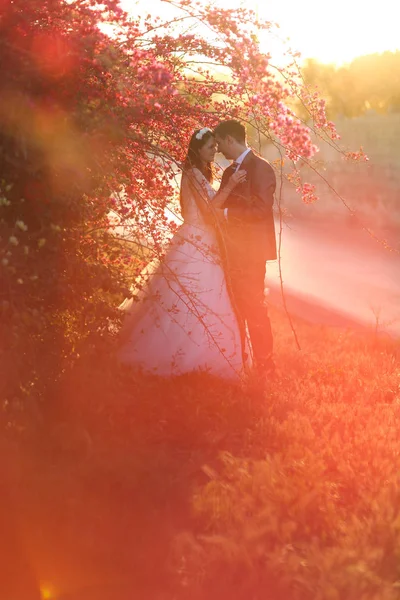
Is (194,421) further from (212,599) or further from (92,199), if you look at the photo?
(212,599)

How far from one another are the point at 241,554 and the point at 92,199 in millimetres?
2493

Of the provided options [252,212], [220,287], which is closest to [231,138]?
[252,212]

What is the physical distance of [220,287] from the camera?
669 cm

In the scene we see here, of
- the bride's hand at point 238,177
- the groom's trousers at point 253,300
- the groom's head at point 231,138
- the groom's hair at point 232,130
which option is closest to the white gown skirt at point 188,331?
the groom's trousers at point 253,300

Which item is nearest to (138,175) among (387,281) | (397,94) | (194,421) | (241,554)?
(194,421)

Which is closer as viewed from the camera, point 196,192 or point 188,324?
point 196,192

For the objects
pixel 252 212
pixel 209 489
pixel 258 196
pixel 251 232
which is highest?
pixel 258 196

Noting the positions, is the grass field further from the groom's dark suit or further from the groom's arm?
the groom's arm

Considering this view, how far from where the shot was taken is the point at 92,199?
17.7 ft

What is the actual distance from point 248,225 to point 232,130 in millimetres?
712

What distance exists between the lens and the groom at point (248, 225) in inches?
252

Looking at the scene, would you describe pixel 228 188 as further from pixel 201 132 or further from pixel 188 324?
pixel 188 324

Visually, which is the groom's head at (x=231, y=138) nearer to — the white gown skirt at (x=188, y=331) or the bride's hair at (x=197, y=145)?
the bride's hair at (x=197, y=145)

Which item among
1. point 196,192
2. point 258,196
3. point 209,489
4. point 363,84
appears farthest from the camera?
point 363,84
